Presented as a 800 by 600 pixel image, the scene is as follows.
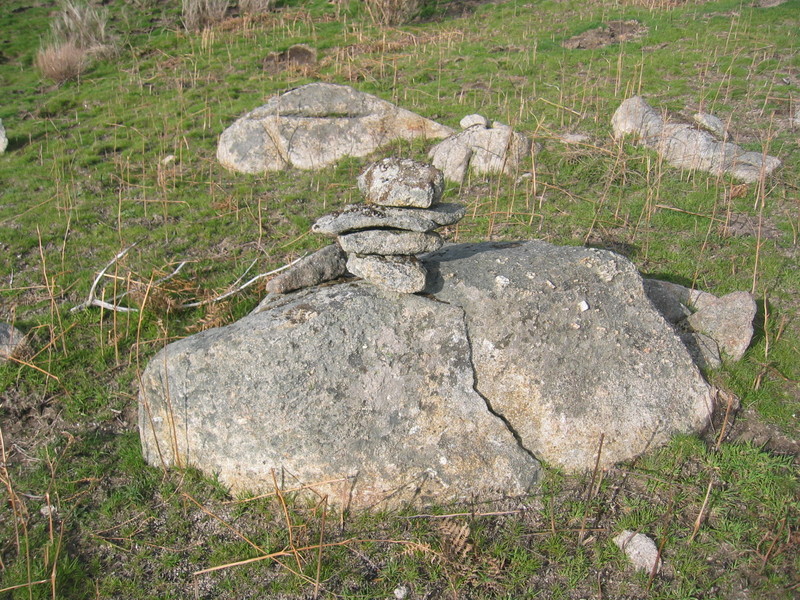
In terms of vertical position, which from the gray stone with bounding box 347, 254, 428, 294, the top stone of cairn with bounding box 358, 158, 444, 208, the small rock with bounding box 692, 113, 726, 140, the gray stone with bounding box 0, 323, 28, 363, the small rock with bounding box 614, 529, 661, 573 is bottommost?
the small rock with bounding box 614, 529, 661, 573

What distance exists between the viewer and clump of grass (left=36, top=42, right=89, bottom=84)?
54.6 feet

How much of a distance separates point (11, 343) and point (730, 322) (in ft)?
24.6

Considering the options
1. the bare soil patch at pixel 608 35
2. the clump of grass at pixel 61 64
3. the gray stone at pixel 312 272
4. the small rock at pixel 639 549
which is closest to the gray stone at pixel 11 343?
the gray stone at pixel 312 272

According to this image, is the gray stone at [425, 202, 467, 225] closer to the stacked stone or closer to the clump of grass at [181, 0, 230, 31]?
the stacked stone

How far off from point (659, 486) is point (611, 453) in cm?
42

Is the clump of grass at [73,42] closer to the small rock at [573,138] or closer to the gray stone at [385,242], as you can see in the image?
the small rock at [573,138]

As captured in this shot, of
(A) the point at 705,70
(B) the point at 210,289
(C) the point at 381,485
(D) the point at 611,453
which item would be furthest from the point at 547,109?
(C) the point at 381,485

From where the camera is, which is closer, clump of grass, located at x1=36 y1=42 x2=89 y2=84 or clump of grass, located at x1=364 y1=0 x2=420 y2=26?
clump of grass, located at x1=36 y1=42 x2=89 y2=84

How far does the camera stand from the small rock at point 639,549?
4473 mm

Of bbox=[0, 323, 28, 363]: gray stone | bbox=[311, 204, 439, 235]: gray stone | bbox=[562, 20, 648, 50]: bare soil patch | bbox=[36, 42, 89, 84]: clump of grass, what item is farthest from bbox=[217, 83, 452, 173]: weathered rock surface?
bbox=[36, 42, 89, 84]: clump of grass

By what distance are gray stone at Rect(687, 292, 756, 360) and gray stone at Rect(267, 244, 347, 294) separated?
356 cm

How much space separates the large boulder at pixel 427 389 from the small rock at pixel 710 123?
624cm

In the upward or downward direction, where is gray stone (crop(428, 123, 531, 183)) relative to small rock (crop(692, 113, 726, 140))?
downward

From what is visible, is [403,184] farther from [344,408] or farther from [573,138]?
[573,138]
